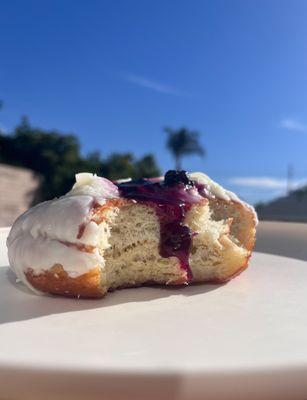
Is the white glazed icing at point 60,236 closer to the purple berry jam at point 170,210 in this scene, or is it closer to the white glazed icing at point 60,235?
the white glazed icing at point 60,235

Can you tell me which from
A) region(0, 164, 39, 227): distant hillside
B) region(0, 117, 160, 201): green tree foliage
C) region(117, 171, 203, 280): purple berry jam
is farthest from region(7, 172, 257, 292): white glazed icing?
region(0, 117, 160, 201): green tree foliage

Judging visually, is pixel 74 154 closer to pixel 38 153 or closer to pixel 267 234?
pixel 38 153

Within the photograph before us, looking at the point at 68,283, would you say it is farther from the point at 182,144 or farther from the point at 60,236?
the point at 182,144

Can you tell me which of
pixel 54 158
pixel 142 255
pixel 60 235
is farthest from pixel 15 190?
pixel 60 235

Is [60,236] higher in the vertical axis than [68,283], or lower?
higher

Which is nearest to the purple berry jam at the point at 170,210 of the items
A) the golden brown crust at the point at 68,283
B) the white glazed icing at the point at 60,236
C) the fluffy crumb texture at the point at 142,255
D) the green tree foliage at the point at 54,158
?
the fluffy crumb texture at the point at 142,255

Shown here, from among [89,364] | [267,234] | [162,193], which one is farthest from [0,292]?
[267,234]

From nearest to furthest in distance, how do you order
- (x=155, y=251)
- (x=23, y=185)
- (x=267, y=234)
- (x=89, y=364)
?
(x=89, y=364) < (x=155, y=251) < (x=267, y=234) < (x=23, y=185)
